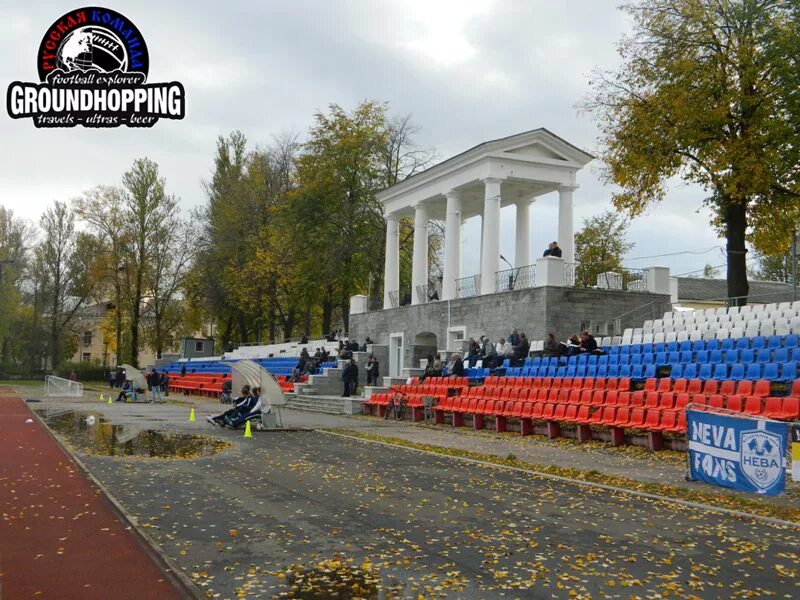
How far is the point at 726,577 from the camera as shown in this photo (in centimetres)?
689

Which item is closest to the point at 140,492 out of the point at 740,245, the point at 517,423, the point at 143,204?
the point at 517,423

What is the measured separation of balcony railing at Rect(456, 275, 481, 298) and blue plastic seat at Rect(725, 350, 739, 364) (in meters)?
15.4

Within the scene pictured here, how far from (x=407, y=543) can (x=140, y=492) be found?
5.05 m

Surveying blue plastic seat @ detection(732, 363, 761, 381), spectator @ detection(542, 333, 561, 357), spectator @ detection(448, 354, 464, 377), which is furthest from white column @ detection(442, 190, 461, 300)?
blue plastic seat @ detection(732, 363, 761, 381)

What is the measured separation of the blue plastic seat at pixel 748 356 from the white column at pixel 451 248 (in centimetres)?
1745

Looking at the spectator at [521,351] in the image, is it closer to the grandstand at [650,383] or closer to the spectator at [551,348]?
the grandstand at [650,383]

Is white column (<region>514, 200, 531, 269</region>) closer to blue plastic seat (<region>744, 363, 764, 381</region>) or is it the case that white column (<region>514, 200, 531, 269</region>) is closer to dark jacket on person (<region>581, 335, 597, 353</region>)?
dark jacket on person (<region>581, 335, 597, 353</region>)

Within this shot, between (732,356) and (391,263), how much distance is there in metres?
24.3

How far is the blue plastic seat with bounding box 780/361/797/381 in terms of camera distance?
51.8 ft

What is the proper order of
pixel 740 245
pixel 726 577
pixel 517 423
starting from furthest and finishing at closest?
1. pixel 740 245
2. pixel 517 423
3. pixel 726 577

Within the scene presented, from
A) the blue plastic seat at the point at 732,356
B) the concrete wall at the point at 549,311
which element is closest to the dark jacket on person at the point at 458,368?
the concrete wall at the point at 549,311

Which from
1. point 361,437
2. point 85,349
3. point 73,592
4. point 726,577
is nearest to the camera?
point 73,592

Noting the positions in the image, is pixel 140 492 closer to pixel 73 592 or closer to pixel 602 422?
pixel 73 592

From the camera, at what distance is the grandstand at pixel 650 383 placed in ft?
52.6
